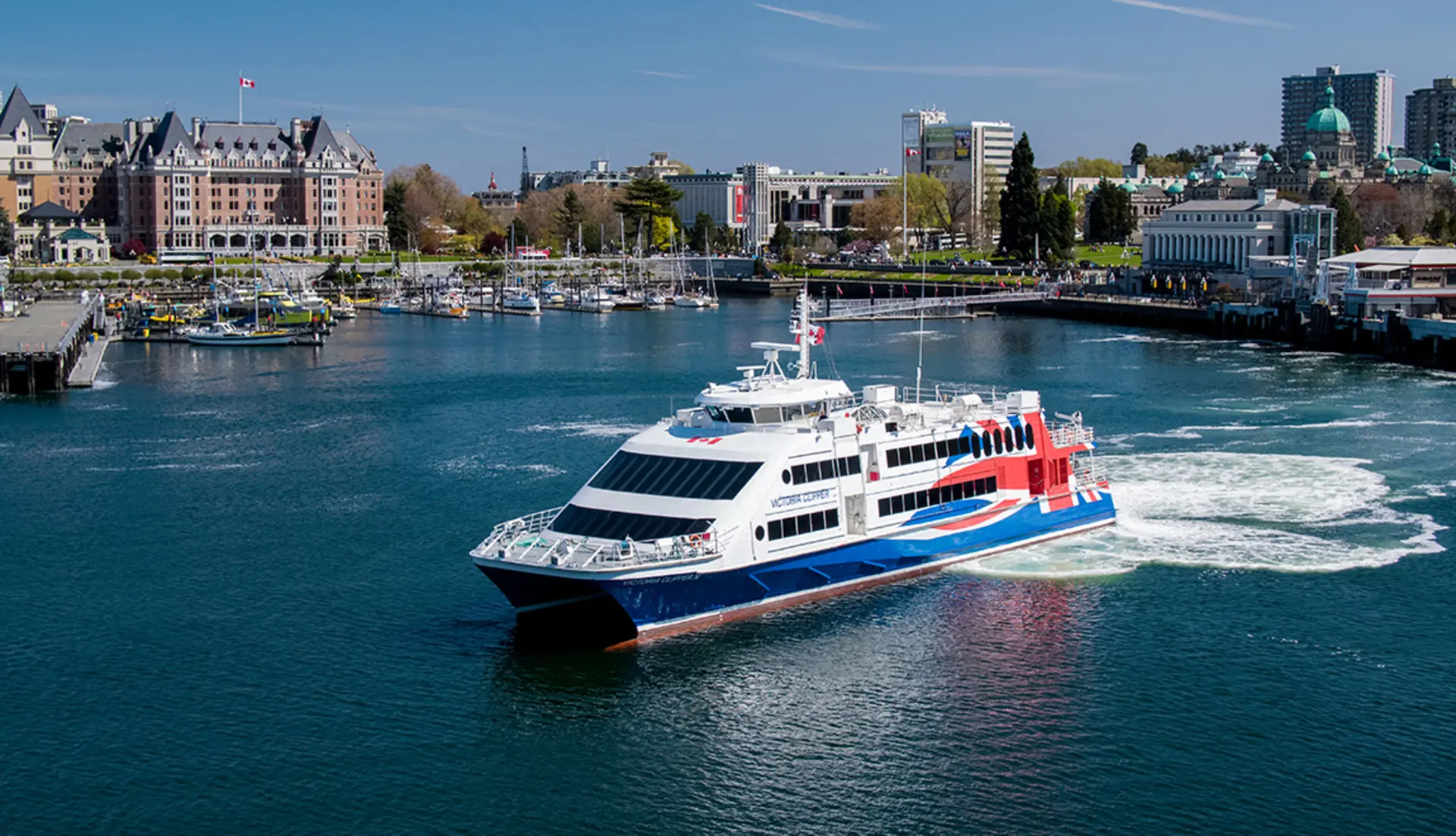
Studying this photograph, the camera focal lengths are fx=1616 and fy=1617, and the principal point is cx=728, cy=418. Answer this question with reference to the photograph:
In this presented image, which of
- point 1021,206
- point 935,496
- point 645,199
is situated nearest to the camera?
point 935,496

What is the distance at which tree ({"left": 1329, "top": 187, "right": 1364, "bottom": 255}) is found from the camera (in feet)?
451

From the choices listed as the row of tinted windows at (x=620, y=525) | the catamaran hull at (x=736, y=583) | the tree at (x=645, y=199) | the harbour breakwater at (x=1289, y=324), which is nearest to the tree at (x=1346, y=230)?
the harbour breakwater at (x=1289, y=324)

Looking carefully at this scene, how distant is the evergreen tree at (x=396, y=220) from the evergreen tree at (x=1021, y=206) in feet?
224

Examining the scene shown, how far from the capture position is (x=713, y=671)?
100ft

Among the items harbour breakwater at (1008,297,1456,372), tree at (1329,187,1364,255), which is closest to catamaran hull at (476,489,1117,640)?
harbour breakwater at (1008,297,1456,372)

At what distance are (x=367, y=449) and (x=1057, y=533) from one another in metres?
26.5

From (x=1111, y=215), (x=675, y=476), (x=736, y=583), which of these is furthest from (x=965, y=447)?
(x=1111, y=215)

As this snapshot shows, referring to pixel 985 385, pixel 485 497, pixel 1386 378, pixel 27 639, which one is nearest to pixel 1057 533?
pixel 485 497

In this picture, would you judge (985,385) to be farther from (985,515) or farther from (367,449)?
(985,515)

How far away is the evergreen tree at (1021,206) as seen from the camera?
158750 millimetres

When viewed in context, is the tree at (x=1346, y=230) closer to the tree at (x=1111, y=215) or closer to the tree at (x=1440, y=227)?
the tree at (x=1440, y=227)

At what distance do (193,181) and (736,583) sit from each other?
15174 cm

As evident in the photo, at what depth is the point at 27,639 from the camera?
33188mm

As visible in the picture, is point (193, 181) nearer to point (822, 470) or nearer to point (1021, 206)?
point (1021, 206)
